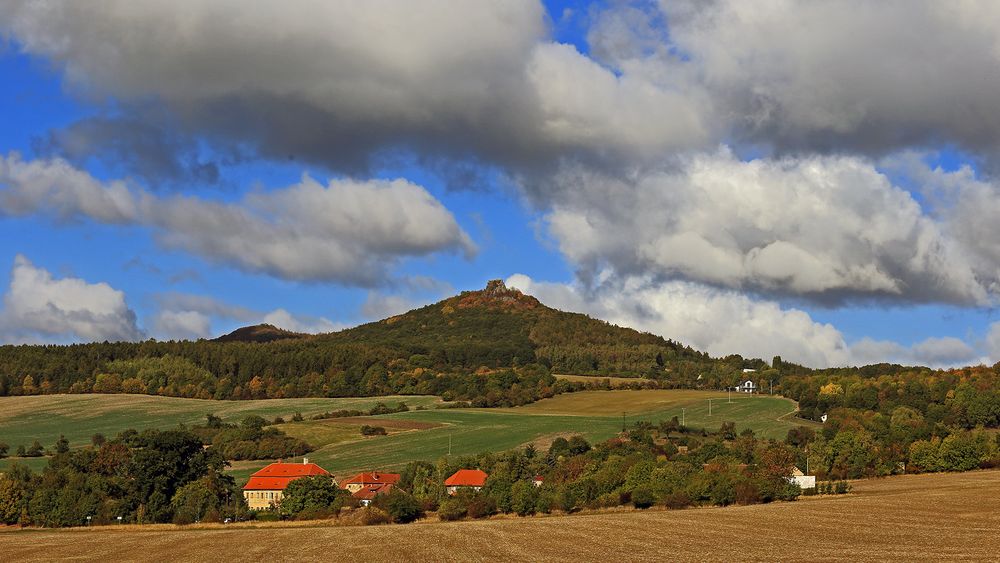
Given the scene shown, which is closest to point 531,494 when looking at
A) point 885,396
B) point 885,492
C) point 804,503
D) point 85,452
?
point 804,503

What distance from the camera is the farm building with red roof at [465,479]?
128 metres

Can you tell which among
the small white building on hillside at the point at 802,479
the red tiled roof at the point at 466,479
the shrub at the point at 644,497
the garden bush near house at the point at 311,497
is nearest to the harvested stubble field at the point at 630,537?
the shrub at the point at 644,497

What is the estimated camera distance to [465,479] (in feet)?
429

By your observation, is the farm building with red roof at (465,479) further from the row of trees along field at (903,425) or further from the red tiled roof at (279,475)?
the row of trees along field at (903,425)

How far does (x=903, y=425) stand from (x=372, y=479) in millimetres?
74763

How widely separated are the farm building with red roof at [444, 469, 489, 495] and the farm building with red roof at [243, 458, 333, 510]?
48.7 feet

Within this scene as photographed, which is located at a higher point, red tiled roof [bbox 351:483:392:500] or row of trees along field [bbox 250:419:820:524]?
row of trees along field [bbox 250:419:820:524]

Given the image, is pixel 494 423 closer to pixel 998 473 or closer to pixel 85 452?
pixel 85 452

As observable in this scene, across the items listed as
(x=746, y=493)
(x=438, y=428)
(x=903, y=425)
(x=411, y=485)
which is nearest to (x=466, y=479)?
(x=411, y=485)

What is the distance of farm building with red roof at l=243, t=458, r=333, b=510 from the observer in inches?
5144

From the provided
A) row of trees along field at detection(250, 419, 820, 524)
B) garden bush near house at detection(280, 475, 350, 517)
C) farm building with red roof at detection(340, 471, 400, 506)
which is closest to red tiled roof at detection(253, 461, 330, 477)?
farm building with red roof at detection(340, 471, 400, 506)

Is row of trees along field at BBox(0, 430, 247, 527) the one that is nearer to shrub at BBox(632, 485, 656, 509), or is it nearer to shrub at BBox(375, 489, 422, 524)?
shrub at BBox(375, 489, 422, 524)

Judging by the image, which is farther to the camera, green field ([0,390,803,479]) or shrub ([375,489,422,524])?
green field ([0,390,803,479])

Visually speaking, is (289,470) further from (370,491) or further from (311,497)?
(311,497)
